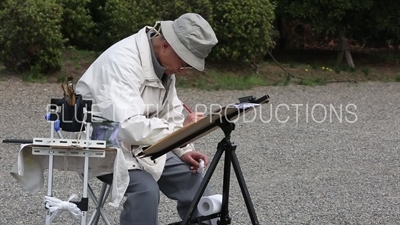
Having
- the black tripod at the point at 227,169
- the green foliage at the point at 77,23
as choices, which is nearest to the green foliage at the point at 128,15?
the green foliage at the point at 77,23

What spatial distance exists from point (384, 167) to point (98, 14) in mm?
8404

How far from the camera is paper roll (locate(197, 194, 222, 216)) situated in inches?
161

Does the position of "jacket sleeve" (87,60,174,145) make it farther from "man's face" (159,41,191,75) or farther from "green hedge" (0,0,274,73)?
"green hedge" (0,0,274,73)

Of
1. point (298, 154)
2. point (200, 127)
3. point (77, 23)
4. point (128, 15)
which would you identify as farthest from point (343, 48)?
point (200, 127)

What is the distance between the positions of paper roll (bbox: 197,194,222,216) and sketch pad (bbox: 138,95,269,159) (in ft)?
1.66

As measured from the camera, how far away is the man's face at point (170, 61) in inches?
156

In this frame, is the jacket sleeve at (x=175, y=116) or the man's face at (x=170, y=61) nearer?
the man's face at (x=170, y=61)

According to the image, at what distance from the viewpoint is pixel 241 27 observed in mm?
12859

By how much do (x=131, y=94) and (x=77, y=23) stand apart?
33.8 feet

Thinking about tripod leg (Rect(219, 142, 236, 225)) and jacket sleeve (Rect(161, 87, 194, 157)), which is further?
jacket sleeve (Rect(161, 87, 194, 157))

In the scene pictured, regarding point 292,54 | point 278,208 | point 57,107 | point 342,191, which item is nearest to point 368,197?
point 342,191

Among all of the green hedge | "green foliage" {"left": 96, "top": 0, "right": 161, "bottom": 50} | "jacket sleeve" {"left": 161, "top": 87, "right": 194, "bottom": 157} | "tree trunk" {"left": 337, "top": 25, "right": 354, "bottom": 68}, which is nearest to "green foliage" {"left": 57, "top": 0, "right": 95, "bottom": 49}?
the green hedge

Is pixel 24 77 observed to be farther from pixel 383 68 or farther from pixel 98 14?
pixel 383 68

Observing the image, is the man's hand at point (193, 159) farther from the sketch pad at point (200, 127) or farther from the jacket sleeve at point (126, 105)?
the sketch pad at point (200, 127)
